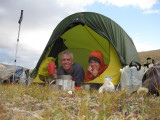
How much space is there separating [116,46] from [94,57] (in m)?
0.75

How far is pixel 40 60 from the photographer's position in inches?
235

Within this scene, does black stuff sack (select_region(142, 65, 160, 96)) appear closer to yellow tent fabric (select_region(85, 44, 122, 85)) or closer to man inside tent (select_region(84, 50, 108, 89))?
yellow tent fabric (select_region(85, 44, 122, 85))

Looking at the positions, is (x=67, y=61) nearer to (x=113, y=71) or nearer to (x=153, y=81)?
(x=113, y=71)

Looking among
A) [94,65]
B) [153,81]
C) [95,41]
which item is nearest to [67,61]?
[94,65]

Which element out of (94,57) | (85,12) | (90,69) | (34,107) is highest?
(85,12)

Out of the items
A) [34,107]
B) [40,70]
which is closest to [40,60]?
[40,70]

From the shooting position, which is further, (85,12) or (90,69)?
(85,12)

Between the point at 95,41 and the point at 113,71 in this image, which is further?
the point at 95,41

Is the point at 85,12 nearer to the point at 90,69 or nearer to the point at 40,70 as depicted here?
the point at 90,69

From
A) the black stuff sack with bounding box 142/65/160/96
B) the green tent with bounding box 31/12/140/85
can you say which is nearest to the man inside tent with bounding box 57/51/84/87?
the green tent with bounding box 31/12/140/85

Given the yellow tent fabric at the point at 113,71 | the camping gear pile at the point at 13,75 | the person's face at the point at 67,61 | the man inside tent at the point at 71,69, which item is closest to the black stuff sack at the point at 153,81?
the yellow tent fabric at the point at 113,71

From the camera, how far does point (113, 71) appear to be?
485 cm

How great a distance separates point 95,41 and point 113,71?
110 inches

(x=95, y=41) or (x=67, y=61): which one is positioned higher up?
(x=95, y=41)
